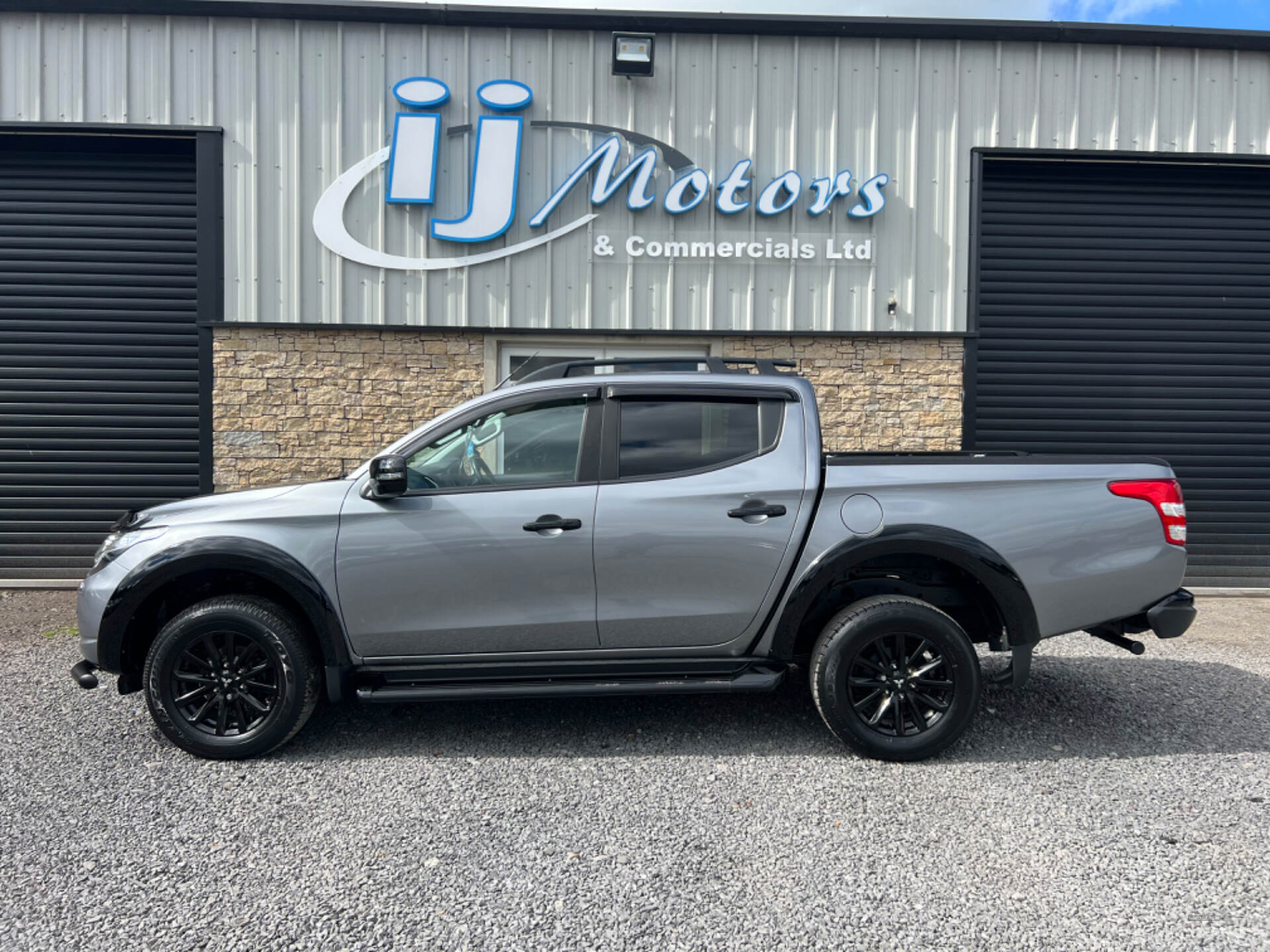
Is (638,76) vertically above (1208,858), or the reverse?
(638,76)

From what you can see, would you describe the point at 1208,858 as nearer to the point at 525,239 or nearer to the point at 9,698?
the point at 9,698

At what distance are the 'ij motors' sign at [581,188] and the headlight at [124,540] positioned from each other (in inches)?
179

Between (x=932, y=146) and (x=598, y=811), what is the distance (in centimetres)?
719

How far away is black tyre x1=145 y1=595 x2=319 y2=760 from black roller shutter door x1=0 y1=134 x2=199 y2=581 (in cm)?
494

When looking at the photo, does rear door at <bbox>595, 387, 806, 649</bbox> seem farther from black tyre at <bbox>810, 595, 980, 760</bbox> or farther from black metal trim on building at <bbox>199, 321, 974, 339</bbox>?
black metal trim on building at <bbox>199, 321, 974, 339</bbox>

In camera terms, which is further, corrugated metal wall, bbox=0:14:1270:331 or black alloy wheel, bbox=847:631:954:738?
corrugated metal wall, bbox=0:14:1270:331

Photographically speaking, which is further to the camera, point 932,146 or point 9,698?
point 932,146

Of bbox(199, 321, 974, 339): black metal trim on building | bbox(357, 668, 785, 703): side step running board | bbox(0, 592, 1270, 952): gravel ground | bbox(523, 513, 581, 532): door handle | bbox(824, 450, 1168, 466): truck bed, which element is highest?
bbox(199, 321, 974, 339): black metal trim on building

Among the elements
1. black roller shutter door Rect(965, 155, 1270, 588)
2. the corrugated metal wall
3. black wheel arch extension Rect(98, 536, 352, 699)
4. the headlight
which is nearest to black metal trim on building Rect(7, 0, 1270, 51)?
the corrugated metal wall

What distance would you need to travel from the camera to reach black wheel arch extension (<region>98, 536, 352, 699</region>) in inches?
153

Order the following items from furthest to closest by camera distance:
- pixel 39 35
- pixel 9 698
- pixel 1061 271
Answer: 1. pixel 1061 271
2. pixel 39 35
3. pixel 9 698

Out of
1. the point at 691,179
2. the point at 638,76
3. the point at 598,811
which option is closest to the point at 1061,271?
the point at 691,179

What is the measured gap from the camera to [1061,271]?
28.1 feet

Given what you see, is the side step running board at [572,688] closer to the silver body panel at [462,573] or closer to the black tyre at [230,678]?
the silver body panel at [462,573]
